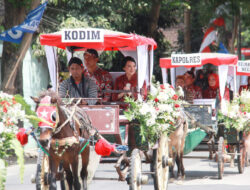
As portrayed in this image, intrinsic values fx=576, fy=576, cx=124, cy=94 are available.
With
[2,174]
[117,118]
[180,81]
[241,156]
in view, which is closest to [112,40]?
[117,118]

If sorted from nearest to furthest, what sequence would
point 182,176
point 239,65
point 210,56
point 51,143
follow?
1. point 51,143
2. point 182,176
3. point 210,56
4. point 239,65

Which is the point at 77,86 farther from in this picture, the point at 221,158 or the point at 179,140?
the point at 221,158

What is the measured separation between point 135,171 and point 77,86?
1.69m

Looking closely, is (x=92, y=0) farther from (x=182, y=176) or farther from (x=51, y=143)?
(x=51, y=143)

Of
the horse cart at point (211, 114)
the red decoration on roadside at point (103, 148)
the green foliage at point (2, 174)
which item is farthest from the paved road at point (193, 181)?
the green foliage at point (2, 174)

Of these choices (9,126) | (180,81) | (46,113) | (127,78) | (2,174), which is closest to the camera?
(2,174)

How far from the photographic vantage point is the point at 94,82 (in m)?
9.49

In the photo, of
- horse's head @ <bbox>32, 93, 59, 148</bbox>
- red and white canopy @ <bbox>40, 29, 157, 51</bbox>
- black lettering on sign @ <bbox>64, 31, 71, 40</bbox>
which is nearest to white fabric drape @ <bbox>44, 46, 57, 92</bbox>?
red and white canopy @ <bbox>40, 29, 157, 51</bbox>

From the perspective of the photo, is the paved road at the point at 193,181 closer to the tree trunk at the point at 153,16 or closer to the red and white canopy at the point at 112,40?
the red and white canopy at the point at 112,40

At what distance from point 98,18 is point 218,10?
5485 millimetres

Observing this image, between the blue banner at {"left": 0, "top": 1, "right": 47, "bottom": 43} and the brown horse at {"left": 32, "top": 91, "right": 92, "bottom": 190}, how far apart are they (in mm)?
5777

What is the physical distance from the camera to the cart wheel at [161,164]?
32.6 ft

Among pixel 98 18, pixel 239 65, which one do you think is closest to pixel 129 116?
pixel 239 65

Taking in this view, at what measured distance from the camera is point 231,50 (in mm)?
24422
